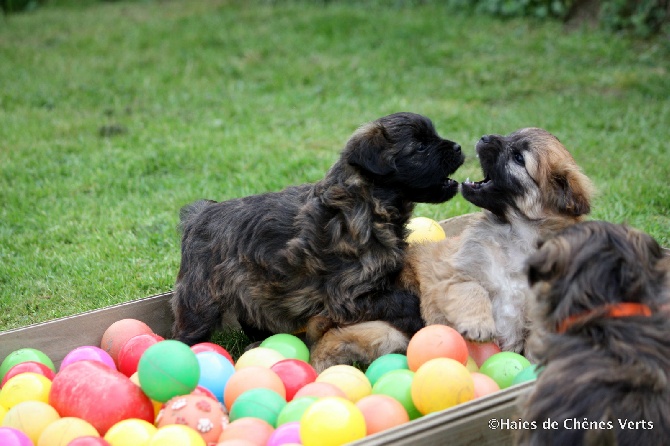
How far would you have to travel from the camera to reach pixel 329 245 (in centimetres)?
426

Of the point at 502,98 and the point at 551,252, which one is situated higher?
the point at 551,252

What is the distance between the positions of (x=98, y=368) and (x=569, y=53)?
868 cm

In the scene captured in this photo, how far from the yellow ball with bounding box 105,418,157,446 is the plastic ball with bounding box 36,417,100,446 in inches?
3.5

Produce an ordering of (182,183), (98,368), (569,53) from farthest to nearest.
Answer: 1. (569,53)
2. (182,183)
3. (98,368)

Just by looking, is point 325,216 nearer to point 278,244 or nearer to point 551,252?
point 278,244

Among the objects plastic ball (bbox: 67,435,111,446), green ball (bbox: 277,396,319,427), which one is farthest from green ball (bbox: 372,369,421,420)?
plastic ball (bbox: 67,435,111,446)

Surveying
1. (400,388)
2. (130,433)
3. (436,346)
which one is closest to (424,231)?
(436,346)

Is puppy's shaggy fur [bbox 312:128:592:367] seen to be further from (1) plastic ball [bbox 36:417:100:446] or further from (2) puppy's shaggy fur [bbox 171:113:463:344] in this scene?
(1) plastic ball [bbox 36:417:100:446]

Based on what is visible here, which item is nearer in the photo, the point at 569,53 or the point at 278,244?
the point at 278,244

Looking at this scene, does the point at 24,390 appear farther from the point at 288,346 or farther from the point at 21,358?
the point at 288,346

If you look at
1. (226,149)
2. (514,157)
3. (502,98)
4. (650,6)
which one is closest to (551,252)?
(514,157)

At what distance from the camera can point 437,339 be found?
12.4 feet

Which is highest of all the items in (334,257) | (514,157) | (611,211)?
(514,157)

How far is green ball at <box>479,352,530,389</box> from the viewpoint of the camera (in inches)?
148
